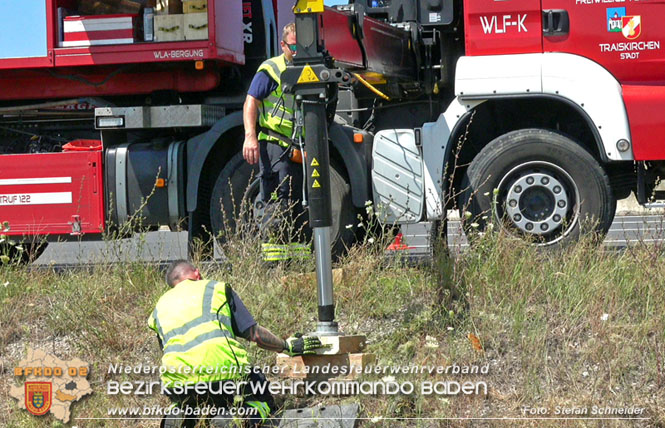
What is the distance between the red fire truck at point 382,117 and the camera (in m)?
7.49

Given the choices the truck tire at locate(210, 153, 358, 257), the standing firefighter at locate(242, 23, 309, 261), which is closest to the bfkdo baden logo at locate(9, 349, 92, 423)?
the standing firefighter at locate(242, 23, 309, 261)

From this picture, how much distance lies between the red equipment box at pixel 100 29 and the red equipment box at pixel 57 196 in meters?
1.03

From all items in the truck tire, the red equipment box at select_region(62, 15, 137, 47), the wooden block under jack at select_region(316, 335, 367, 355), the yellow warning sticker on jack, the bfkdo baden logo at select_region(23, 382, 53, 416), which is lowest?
the bfkdo baden logo at select_region(23, 382, 53, 416)

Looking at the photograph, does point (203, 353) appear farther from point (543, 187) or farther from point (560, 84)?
point (560, 84)


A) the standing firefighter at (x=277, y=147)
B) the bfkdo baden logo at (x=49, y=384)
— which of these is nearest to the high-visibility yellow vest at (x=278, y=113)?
the standing firefighter at (x=277, y=147)

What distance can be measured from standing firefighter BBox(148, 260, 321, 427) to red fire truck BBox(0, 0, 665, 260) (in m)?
2.28

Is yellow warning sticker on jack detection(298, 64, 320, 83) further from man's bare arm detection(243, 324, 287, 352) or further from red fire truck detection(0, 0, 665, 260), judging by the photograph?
man's bare arm detection(243, 324, 287, 352)

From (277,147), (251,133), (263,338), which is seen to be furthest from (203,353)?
(277,147)

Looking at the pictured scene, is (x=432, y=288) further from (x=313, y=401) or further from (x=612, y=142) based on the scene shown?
(x=612, y=142)

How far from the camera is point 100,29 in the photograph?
8.52 meters

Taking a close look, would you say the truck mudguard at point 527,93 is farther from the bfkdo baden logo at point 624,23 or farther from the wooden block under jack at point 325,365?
the wooden block under jack at point 325,365

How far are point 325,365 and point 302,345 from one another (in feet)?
0.83

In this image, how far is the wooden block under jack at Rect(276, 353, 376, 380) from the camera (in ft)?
18.2

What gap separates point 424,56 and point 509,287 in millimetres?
2743
